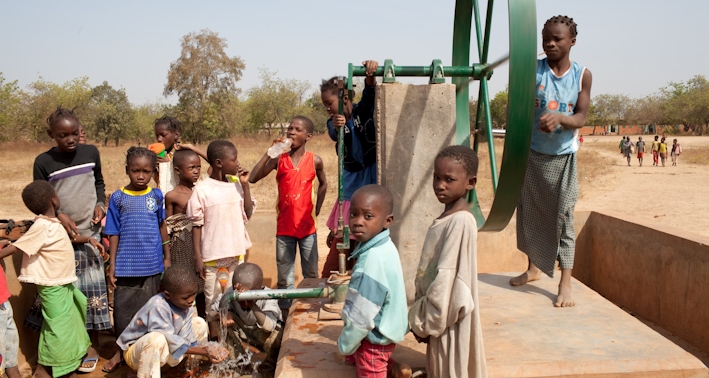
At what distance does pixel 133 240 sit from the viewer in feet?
10.7

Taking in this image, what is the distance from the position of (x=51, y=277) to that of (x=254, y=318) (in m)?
1.17

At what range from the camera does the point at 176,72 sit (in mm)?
32094

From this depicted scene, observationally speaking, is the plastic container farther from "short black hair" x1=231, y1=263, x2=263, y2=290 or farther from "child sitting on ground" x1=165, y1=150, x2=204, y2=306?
"short black hair" x1=231, y1=263, x2=263, y2=290

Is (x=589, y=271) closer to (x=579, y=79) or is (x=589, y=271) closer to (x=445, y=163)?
(x=579, y=79)

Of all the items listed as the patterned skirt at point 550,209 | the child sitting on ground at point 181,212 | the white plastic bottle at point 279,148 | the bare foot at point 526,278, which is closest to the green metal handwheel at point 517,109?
the patterned skirt at point 550,209

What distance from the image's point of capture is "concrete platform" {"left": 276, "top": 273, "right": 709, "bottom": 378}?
2387 millimetres

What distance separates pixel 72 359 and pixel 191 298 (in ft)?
2.94

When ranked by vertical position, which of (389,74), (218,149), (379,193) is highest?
(389,74)

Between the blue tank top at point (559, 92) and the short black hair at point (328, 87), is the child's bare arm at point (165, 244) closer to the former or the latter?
the short black hair at point (328, 87)

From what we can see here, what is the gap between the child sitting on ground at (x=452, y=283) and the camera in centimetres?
202

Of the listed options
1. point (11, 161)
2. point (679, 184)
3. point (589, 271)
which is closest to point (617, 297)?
point (589, 271)

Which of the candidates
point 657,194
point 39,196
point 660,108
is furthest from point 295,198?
point 660,108

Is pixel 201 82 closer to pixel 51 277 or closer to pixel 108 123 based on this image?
pixel 108 123

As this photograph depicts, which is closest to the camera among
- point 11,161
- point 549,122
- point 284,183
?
point 549,122
